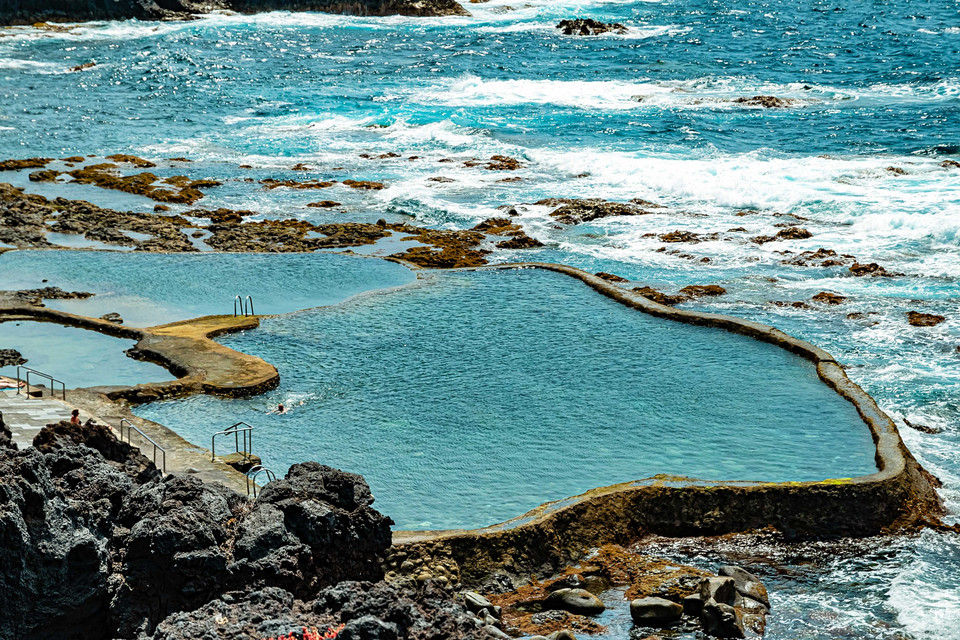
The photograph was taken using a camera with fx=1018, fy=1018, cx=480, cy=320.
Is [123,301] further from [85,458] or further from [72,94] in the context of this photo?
[72,94]

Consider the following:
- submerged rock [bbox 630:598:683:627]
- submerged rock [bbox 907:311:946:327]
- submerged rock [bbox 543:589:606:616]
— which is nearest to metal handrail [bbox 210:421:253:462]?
submerged rock [bbox 543:589:606:616]

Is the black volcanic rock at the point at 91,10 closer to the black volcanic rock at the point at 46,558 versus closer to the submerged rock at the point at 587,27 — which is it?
the submerged rock at the point at 587,27

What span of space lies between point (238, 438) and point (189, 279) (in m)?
14.9

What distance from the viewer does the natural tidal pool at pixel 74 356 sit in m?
27.3

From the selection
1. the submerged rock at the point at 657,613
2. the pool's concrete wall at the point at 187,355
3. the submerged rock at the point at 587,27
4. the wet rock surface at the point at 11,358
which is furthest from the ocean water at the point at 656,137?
the wet rock surface at the point at 11,358

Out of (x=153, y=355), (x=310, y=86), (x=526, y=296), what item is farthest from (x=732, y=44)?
(x=153, y=355)

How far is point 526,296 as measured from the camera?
34.5 metres

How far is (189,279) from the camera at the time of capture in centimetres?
3719

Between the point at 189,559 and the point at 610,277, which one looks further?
the point at 610,277

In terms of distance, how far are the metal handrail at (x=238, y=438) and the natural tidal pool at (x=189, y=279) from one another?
9.63 metres

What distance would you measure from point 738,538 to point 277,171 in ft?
139

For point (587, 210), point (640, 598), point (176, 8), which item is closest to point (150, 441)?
point (640, 598)

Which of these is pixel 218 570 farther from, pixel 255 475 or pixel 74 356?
pixel 74 356

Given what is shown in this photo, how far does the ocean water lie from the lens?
2839 cm
